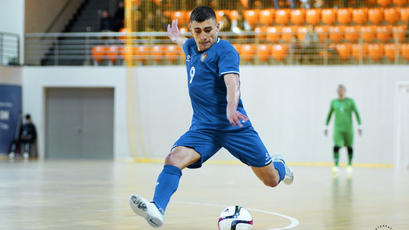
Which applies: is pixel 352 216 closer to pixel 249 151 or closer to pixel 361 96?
pixel 249 151

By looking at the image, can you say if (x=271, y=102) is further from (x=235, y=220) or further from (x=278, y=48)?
(x=235, y=220)

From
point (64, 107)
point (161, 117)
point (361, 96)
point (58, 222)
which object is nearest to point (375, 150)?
point (361, 96)

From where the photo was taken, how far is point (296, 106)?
2308 cm

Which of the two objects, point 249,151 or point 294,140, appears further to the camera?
point 294,140

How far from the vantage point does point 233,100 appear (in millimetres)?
5652

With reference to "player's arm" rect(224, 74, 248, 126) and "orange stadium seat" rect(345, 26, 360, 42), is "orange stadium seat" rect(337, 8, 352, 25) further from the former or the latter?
"player's arm" rect(224, 74, 248, 126)

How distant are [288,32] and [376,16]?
11.7ft

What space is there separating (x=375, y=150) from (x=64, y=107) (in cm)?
1144

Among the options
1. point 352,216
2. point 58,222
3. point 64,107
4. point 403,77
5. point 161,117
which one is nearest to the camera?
point 58,222

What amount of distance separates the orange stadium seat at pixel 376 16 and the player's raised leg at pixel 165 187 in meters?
20.4

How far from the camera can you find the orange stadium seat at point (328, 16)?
25.2m

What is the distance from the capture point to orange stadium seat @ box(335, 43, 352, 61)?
76.9 ft

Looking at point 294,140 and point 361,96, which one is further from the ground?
point 361,96

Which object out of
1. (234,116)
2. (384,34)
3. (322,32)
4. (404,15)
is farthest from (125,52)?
(234,116)
